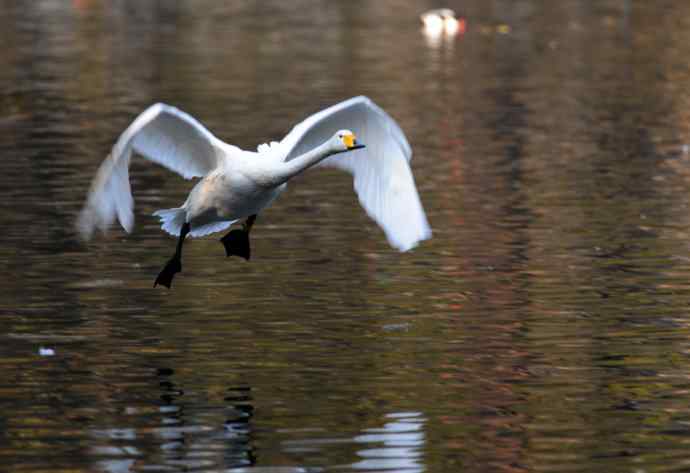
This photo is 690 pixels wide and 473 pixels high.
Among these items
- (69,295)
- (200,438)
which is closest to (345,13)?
(69,295)

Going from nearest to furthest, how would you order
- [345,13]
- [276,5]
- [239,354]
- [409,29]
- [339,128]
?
[239,354] → [339,128] → [409,29] → [345,13] → [276,5]

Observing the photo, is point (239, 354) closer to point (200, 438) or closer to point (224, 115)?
point (200, 438)

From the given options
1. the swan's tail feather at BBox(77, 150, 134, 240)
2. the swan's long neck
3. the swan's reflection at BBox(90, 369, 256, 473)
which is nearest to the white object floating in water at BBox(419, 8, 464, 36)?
the swan's long neck

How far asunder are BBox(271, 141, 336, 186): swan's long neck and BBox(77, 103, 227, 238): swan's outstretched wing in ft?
1.99

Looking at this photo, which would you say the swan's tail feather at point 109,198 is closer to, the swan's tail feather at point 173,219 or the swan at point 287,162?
the swan at point 287,162

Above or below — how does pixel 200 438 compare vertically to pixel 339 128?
below

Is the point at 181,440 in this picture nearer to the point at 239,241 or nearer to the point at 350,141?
the point at 350,141

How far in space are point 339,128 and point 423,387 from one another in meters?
2.85

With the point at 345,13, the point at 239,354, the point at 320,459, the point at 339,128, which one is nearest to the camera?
the point at 320,459

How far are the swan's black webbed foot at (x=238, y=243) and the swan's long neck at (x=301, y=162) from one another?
4.64 ft

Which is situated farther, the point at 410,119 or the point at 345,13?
the point at 345,13

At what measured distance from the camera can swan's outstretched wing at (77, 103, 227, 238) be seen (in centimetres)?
1291

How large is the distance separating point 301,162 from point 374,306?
1.52m

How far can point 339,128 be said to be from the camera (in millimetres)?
14227
